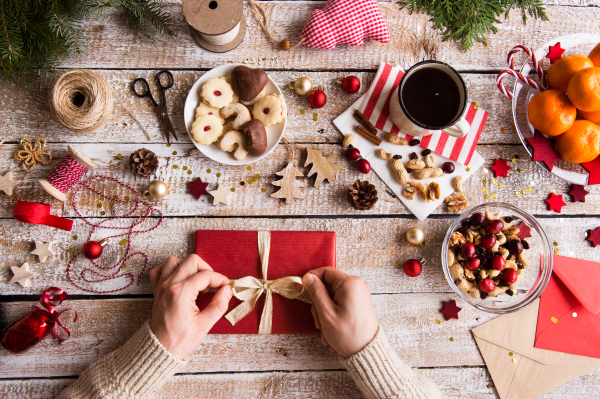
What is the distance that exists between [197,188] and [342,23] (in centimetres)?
65

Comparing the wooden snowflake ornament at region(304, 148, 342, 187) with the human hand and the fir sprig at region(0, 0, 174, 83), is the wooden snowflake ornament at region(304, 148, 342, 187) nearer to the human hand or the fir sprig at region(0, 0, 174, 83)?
the human hand

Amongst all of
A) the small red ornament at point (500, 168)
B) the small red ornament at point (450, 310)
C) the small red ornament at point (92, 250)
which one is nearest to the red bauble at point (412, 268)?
the small red ornament at point (450, 310)

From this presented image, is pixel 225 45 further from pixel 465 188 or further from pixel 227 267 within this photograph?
pixel 465 188

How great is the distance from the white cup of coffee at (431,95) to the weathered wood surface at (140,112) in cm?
18

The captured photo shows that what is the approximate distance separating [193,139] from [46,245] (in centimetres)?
54

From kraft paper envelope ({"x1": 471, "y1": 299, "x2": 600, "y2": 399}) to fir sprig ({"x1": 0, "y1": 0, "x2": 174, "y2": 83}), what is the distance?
1.35 meters

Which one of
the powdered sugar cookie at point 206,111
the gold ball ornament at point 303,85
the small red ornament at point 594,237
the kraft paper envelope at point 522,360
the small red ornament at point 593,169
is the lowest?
the kraft paper envelope at point 522,360

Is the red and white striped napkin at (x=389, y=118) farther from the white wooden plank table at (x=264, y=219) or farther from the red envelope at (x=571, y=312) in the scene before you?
the red envelope at (x=571, y=312)

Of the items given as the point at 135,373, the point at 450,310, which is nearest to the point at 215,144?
the point at 135,373

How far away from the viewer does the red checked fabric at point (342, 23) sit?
3.44ft

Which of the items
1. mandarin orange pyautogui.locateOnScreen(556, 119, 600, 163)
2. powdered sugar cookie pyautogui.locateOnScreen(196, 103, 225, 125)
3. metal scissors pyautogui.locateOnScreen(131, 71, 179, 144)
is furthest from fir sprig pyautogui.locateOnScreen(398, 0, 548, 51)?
metal scissors pyautogui.locateOnScreen(131, 71, 179, 144)

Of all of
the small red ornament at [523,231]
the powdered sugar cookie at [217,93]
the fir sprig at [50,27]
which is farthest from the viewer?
the small red ornament at [523,231]

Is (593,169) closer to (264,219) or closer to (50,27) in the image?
(264,219)

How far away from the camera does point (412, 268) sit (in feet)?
3.51
